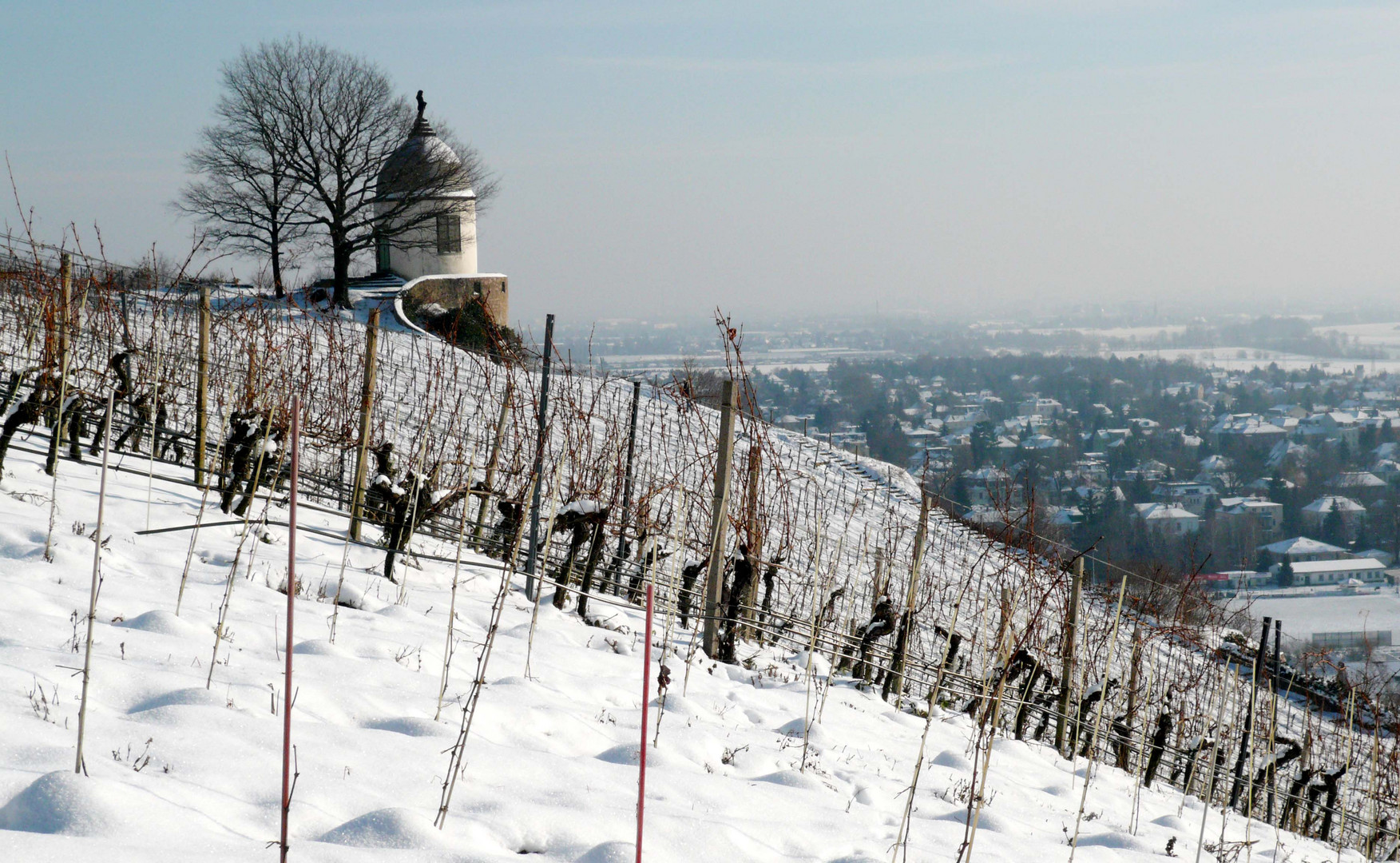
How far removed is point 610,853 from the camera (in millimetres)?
2748

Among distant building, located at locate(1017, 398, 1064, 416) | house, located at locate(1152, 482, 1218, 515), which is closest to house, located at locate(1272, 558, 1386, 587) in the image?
house, located at locate(1152, 482, 1218, 515)

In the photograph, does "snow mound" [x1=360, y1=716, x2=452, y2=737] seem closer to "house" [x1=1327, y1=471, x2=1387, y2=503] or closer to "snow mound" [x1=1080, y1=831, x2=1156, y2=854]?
"snow mound" [x1=1080, y1=831, x2=1156, y2=854]

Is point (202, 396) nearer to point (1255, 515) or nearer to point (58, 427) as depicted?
point (58, 427)

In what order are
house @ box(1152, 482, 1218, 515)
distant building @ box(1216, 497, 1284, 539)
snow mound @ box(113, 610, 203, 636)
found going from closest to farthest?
snow mound @ box(113, 610, 203, 636) → distant building @ box(1216, 497, 1284, 539) → house @ box(1152, 482, 1218, 515)

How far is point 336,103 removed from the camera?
28.2 meters

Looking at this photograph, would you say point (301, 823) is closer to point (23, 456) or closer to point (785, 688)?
point (785, 688)

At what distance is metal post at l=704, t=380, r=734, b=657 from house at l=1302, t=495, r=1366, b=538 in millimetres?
52235

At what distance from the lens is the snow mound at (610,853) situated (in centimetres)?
272

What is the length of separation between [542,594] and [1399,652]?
86.9 feet

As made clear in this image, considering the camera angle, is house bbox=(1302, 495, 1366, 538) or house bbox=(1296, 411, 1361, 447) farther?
house bbox=(1296, 411, 1361, 447)

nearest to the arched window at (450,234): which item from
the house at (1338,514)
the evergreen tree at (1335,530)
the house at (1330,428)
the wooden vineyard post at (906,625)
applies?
the wooden vineyard post at (906,625)

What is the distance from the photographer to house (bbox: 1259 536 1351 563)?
41250mm

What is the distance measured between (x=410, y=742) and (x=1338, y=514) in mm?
55292

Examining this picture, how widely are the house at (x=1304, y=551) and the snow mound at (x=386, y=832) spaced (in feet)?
149
